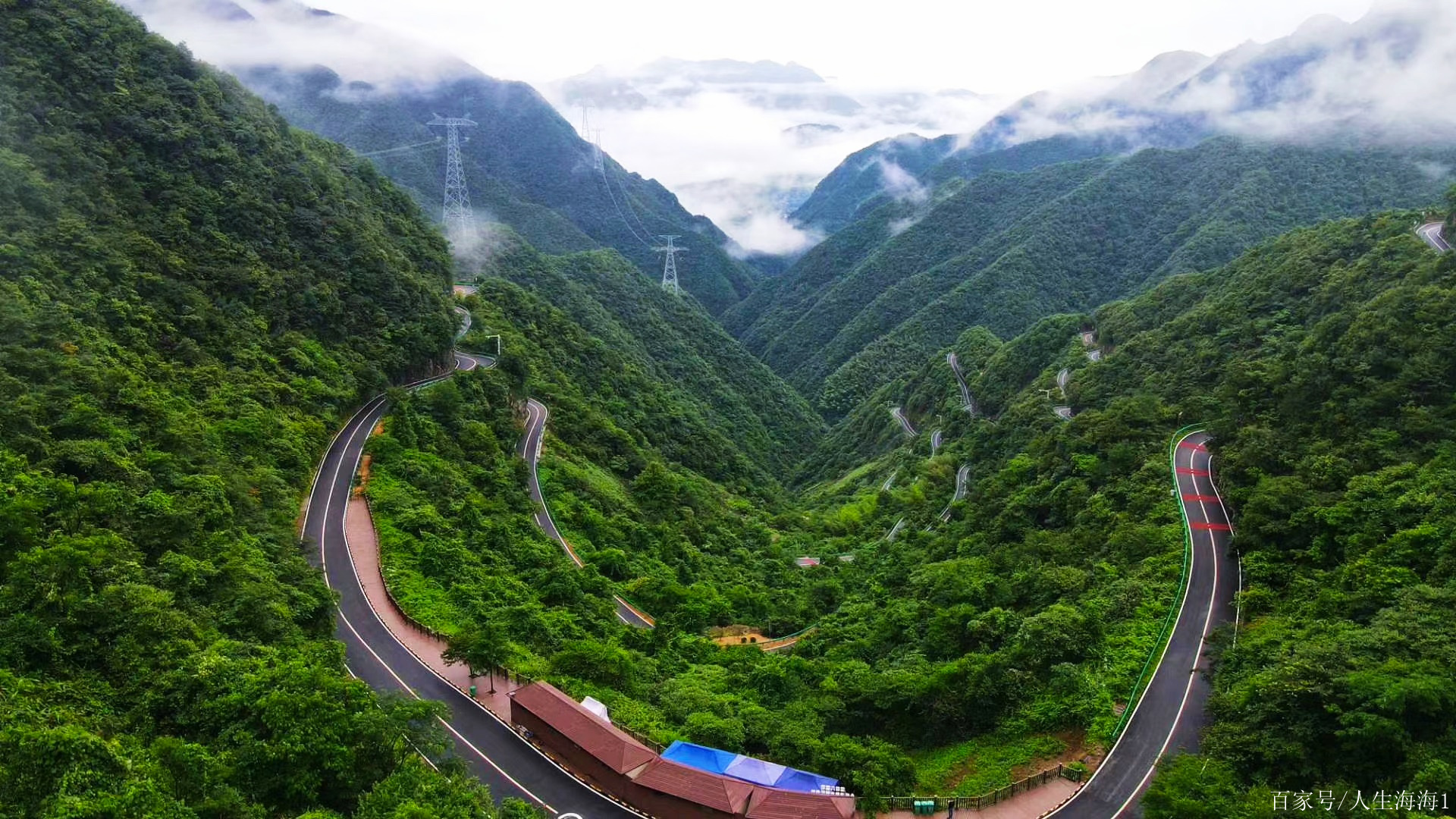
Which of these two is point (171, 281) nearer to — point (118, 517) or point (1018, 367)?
point (118, 517)

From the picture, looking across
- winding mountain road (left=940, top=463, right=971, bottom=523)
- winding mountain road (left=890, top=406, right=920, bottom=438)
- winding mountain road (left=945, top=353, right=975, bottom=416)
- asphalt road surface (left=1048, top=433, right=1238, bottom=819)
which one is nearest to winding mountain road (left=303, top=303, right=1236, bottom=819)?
asphalt road surface (left=1048, top=433, right=1238, bottom=819)

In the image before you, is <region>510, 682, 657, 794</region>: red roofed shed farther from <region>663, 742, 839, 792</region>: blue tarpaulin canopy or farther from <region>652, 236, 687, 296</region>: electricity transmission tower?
<region>652, 236, 687, 296</region>: electricity transmission tower

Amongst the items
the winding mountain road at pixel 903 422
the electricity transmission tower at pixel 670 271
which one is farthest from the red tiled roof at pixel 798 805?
the electricity transmission tower at pixel 670 271

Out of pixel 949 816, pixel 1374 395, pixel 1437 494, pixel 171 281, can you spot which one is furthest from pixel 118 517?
pixel 1374 395

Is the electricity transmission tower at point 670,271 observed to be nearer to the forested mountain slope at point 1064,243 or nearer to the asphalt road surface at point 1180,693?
the forested mountain slope at point 1064,243

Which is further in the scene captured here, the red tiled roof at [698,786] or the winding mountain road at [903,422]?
the winding mountain road at [903,422]

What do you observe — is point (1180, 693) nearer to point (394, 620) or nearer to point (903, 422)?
point (394, 620)
